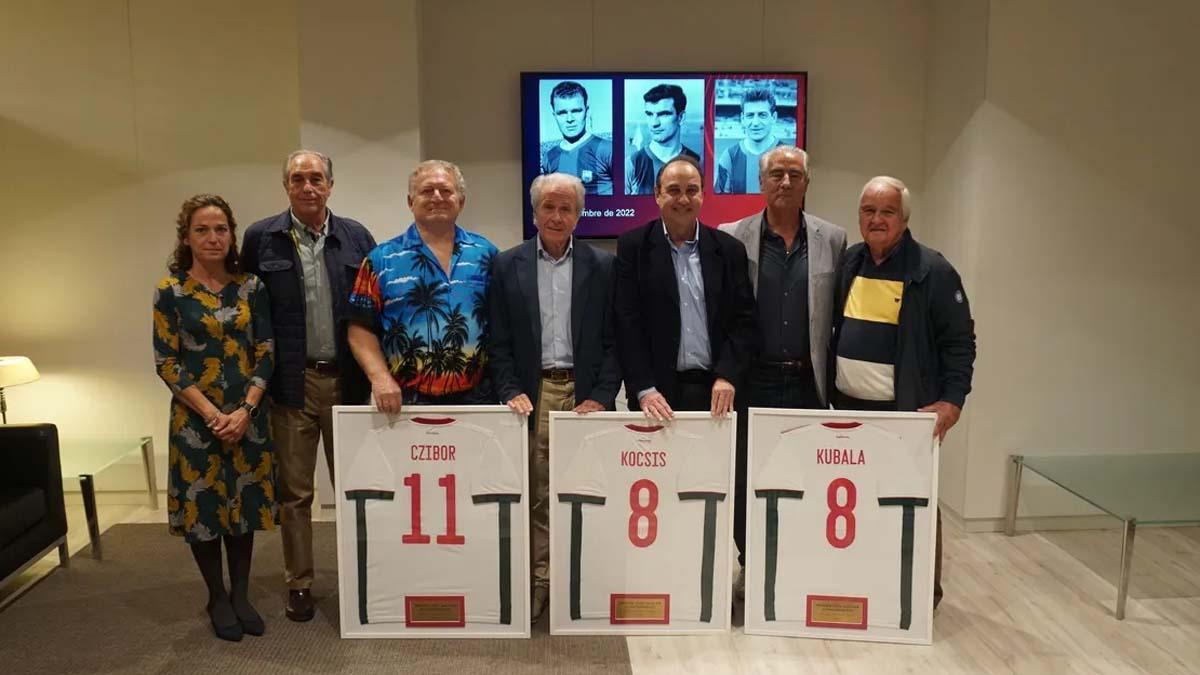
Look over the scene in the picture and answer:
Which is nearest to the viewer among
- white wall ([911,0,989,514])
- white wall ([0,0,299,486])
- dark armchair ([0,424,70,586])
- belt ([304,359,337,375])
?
belt ([304,359,337,375])

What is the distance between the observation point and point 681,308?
3025mm

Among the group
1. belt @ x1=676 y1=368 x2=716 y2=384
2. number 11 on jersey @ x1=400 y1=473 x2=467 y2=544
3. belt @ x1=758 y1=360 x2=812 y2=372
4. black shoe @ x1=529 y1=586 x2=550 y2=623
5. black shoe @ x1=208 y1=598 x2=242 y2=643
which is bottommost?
black shoe @ x1=208 y1=598 x2=242 y2=643

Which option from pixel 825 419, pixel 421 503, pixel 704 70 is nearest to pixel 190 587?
pixel 421 503

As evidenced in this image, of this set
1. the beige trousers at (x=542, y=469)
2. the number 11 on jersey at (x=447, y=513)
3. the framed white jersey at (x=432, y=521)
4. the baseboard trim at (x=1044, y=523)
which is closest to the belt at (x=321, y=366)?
the framed white jersey at (x=432, y=521)

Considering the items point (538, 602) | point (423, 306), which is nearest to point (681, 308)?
point (423, 306)

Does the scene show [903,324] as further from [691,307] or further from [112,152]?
[112,152]

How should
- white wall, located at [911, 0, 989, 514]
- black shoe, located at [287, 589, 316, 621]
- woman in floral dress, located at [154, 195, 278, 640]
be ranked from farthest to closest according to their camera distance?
white wall, located at [911, 0, 989, 514]
black shoe, located at [287, 589, 316, 621]
woman in floral dress, located at [154, 195, 278, 640]

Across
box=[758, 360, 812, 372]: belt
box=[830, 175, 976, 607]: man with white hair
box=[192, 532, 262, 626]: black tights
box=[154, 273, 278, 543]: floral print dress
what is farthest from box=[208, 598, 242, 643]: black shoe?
box=[830, 175, 976, 607]: man with white hair

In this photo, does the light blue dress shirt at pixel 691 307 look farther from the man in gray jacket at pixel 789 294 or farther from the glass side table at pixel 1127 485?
the glass side table at pixel 1127 485

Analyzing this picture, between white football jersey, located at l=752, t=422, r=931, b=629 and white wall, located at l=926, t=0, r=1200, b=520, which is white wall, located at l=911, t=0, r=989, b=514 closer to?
white wall, located at l=926, t=0, r=1200, b=520

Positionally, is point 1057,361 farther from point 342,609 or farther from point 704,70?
point 342,609

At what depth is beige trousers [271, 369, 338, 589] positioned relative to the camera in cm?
310

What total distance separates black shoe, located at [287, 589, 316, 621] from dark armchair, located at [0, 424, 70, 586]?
108 centimetres

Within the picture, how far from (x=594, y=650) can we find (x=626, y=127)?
2589 mm
